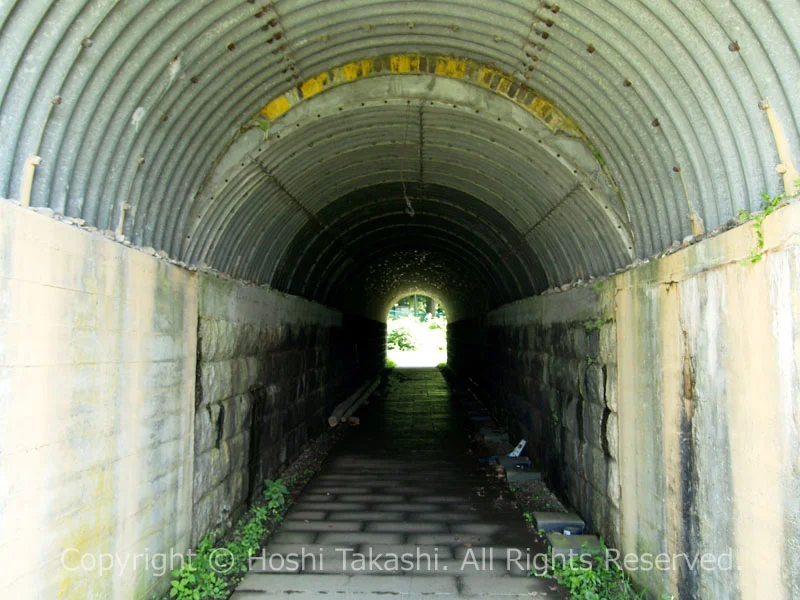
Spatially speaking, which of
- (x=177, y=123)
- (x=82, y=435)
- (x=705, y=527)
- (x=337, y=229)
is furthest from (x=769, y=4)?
(x=337, y=229)

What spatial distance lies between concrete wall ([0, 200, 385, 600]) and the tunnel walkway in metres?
0.83

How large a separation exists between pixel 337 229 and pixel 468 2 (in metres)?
5.27

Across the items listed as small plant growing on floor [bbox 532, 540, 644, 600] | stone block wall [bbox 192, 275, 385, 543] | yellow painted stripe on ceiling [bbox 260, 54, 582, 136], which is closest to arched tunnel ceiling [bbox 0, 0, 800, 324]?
yellow painted stripe on ceiling [bbox 260, 54, 582, 136]

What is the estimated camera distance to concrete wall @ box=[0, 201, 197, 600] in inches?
107

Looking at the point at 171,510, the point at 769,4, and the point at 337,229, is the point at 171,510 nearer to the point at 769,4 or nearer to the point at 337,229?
the point at 769,4

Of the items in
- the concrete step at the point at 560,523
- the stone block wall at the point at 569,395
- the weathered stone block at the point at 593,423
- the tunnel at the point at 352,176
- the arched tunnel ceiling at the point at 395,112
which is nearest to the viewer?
the tunnel at the point at 352,176

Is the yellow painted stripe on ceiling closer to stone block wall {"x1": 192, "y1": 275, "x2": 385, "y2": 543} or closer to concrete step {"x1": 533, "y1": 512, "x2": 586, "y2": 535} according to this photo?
stone block wall {"x1": 192, "y1": 275, "x2": 385, "y2": 543}

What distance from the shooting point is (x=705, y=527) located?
344 cm

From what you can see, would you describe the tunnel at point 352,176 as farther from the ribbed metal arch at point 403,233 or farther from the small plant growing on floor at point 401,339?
the small plant growing on floor at point 401,339

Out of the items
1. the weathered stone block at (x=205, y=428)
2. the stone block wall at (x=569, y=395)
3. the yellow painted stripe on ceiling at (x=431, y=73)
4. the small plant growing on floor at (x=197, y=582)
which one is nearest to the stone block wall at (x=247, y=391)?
the weathered stone block at (x=205, y=428)

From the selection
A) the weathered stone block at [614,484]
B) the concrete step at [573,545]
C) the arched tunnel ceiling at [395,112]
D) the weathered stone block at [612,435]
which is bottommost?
the concrete step at [573,545]

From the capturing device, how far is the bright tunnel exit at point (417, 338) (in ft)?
115

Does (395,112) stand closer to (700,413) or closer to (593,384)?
(593,384)

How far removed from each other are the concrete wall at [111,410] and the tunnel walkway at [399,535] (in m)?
0.83
